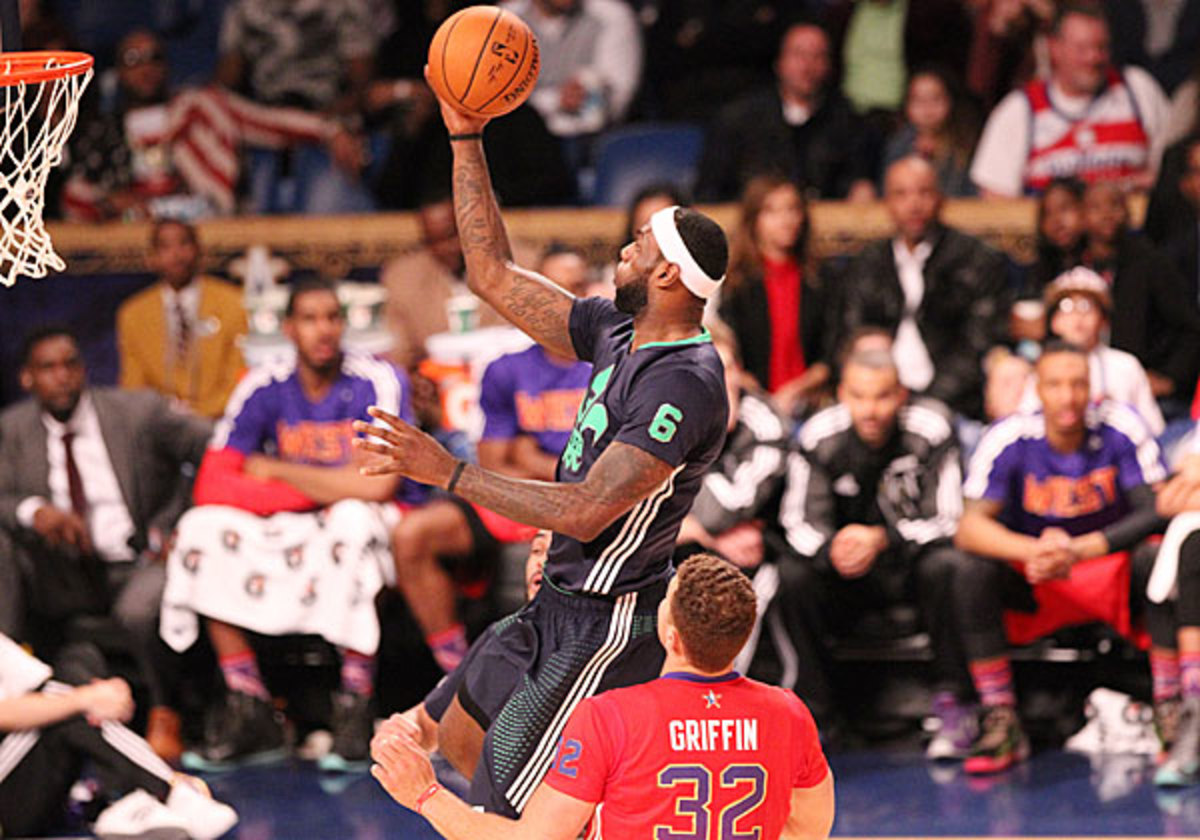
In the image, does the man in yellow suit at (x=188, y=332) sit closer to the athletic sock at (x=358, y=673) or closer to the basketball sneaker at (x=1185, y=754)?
the athletic sock at (x=358, y=673)

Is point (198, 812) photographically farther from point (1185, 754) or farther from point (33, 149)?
point (1185, 754)

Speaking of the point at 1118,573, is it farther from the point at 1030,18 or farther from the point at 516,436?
the point at 1030,18

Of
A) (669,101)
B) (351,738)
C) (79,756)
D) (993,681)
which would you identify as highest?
(669,101)

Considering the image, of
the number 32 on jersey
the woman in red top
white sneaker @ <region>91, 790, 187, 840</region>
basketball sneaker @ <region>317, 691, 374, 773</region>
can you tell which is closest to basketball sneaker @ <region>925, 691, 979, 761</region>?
the woman in red top

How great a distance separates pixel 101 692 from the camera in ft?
21.8

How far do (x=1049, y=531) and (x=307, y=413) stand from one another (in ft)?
9.41

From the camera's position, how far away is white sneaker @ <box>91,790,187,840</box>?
259 inches

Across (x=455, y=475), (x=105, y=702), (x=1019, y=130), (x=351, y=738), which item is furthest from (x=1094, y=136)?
(x=455, y=475)

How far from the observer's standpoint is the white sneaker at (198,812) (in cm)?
662

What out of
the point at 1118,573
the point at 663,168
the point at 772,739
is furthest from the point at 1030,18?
the point at 772,739

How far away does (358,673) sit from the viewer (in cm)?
754

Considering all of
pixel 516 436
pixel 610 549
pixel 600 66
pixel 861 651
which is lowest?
pixel 861 651

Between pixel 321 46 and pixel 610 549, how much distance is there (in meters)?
6.33

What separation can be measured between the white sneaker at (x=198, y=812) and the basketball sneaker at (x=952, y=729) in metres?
2.58
